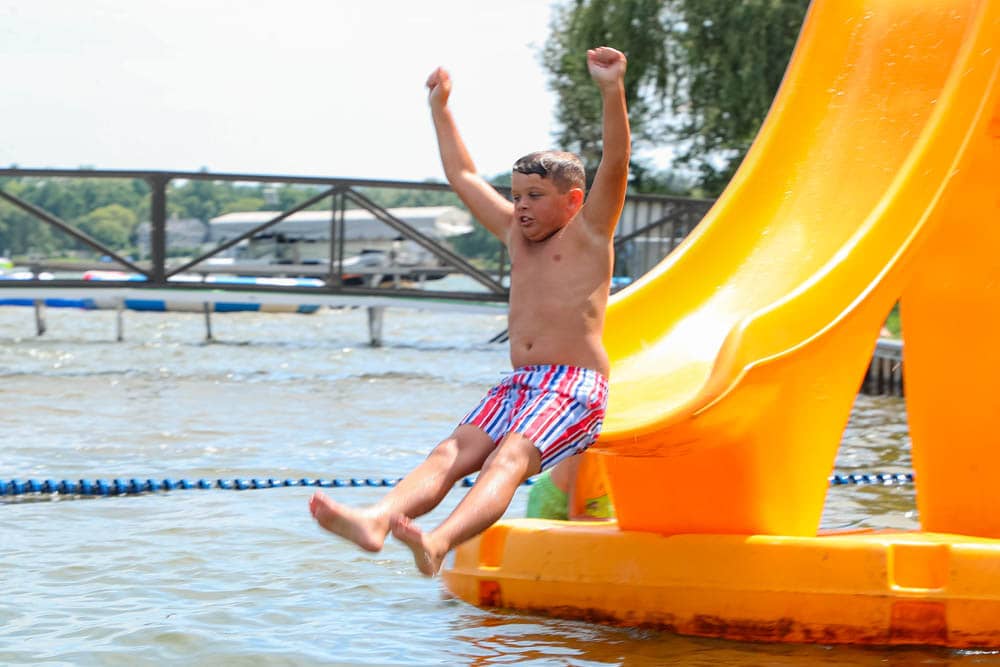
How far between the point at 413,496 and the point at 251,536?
108 inches

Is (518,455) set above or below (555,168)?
below

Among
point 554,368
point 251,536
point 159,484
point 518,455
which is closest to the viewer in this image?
point 518,455

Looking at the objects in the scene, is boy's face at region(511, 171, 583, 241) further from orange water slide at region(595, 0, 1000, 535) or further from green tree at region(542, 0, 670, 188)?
green tree at region(542, 0, 670, 188)

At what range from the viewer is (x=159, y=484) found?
8070 millimetres

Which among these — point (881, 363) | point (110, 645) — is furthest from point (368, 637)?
point (881, 363)

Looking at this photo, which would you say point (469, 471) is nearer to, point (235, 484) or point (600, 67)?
point (600, 67)

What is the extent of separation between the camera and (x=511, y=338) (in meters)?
4.71

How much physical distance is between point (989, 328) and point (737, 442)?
1146 millimetres

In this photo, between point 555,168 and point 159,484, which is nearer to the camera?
point 555,168

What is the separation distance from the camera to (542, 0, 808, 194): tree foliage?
26.5 metres

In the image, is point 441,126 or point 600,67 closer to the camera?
point 600,67

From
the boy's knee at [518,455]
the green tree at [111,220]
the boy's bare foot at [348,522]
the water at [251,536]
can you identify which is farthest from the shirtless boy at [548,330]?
the green tree at [111,220]

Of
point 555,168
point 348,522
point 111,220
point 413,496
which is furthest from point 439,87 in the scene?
point 111,220

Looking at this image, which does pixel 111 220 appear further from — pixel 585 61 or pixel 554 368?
Result: pixel 554 368
